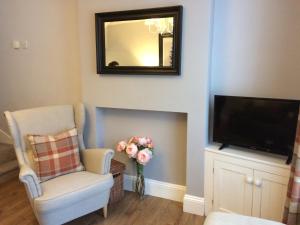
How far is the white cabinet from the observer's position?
202cm

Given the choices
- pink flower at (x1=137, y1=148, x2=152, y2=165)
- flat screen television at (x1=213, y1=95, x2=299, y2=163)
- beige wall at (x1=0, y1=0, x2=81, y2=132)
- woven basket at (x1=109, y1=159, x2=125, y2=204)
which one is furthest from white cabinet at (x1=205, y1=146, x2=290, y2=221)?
beige wall at (x1=0, y1=0, x2=81, y2=132)

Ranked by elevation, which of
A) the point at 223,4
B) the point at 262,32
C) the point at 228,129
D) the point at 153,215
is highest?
the point at 223,4

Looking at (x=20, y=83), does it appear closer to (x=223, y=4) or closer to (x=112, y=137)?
(x=112, y=137)

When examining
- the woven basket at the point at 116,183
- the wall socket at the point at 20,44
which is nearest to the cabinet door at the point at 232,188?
the woven basket at the point at 116,183

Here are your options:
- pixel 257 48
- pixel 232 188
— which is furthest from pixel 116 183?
pixel 257 48

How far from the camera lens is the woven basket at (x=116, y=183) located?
2.59 metres

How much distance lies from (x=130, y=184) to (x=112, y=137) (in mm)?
551

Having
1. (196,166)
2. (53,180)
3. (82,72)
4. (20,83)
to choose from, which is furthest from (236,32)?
(20,83)

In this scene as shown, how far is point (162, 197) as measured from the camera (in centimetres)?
278

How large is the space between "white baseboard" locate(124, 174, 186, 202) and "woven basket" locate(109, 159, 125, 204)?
9.7 inches

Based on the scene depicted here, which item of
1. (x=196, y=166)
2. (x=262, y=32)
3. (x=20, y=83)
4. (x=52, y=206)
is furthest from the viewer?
(x=20, y=83)

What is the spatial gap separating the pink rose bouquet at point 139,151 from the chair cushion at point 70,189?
1.12ft

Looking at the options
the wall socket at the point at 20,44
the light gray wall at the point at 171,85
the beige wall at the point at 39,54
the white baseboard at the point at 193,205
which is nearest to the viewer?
the light gray wall at the point at 171,85

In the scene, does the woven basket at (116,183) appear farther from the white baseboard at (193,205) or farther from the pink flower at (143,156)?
the white baseboard at (193,205)
